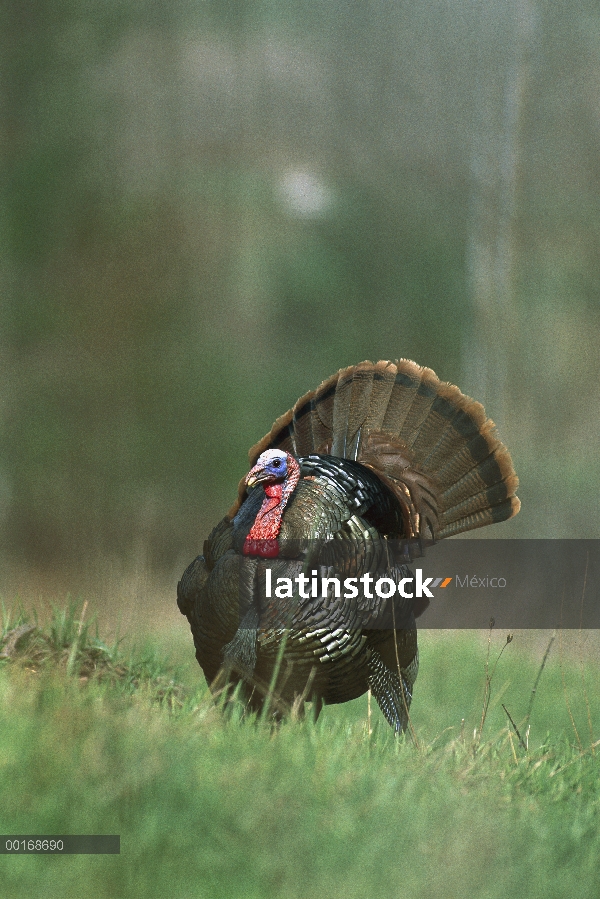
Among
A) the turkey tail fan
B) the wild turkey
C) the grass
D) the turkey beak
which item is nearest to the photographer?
the grass

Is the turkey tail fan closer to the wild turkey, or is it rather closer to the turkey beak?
the wild turkey

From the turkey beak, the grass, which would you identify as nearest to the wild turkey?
the turkey beak

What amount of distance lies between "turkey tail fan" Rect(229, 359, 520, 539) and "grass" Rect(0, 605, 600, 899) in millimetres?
835

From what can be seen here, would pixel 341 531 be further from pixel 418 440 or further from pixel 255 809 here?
pixel 255 809

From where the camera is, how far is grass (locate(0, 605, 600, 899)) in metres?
1.08

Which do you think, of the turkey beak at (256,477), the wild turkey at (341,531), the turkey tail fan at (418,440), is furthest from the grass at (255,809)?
the turkey tail fan at (418,440)

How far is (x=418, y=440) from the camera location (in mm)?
2449

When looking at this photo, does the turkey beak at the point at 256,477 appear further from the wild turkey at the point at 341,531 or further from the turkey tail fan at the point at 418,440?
the turkey tail fan at the point at 418,440

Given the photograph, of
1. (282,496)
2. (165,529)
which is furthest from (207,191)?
(282,496)

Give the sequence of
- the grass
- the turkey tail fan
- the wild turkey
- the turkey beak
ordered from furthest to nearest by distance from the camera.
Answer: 1. the turkey tail fan
2. the turkey beak
3. the wild turkey
4. the grass

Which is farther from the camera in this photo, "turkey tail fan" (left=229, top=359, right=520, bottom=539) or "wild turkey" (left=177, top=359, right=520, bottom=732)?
"turkey tail fan" (left=229, top=359, right=520, bottom=539)

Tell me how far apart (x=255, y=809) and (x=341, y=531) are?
966mm

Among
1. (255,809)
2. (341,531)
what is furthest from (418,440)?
(255,809)

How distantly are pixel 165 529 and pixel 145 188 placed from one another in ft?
3.38
